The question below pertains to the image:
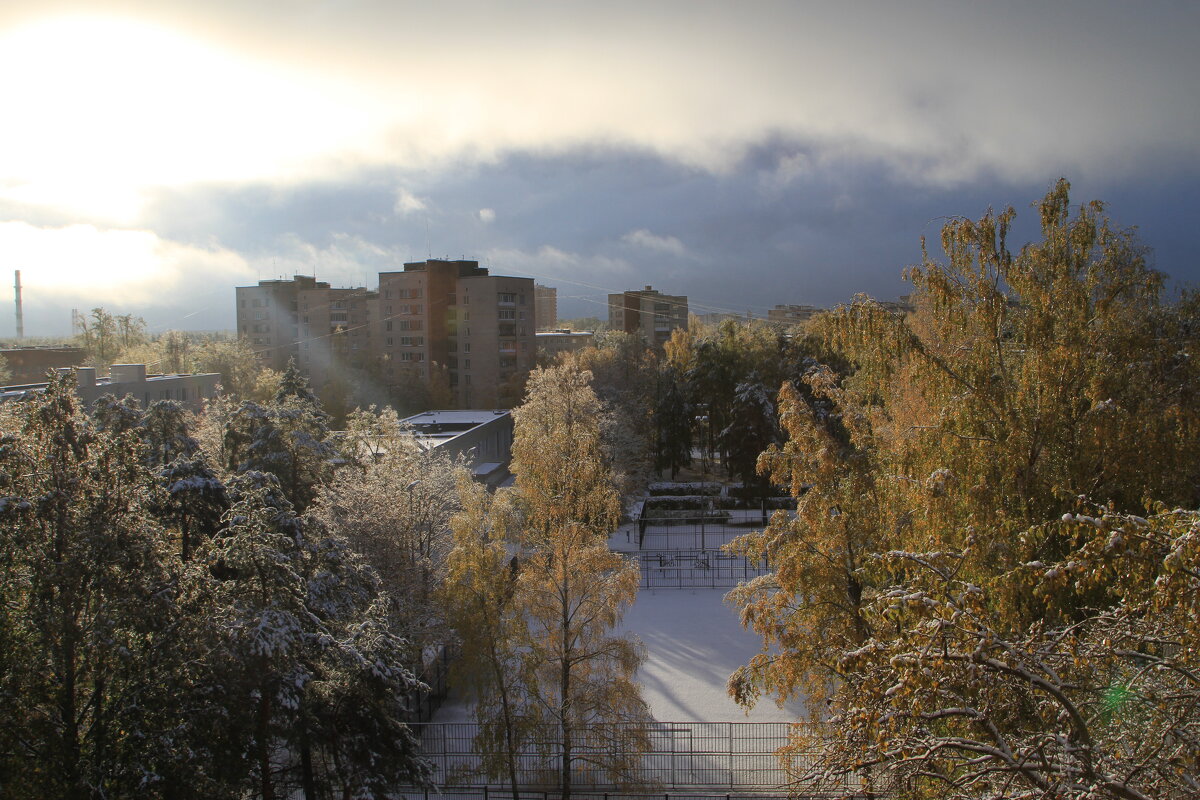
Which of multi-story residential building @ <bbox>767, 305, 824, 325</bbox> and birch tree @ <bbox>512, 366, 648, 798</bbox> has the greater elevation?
multi-story residential building @ <bbox>767, 305, 824, 325</bbox>

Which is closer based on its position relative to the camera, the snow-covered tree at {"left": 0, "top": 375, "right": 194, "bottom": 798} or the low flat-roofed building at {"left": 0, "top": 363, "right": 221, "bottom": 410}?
the snow-covered tree at {"left": 0, "top": 375, "right": 194, "bottom": 798}

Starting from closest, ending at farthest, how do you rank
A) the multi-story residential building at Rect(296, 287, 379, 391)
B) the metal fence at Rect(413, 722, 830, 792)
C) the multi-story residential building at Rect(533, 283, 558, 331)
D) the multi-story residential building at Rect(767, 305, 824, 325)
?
the metal fence at Rect(413, 722, 830, 792) < the multi-story residential building at Rect(296, 287, 379, 391) < the multi-story residential building at Rect(767, 305, 824, 325) < the multi-story residential building at Rect(533, 283, 558, 331)

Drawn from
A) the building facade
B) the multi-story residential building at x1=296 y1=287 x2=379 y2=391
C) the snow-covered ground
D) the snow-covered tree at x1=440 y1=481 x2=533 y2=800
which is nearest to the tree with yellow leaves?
the snow-covered tree at x1=440 y1=481 x2=533 y2=800

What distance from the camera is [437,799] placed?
1305 cm

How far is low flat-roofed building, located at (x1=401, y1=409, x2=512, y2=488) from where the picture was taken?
3177 centimetres

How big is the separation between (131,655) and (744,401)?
95.2 feet

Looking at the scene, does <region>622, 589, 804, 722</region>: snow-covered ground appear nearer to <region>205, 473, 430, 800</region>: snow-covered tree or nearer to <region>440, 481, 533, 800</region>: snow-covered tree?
<region>440, 481, 533, 800</region>: snow-covered tree

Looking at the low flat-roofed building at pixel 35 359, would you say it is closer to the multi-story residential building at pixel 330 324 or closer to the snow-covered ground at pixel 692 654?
the multi-story residential building at pixel 330 324

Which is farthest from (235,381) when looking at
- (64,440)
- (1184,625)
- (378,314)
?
(1184,625)

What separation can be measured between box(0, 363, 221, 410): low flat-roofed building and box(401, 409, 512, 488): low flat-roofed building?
9.66 meters

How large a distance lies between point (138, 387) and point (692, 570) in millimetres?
22426

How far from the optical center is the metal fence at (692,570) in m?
24.8

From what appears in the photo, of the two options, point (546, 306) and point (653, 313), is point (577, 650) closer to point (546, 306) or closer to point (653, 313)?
point (653, 313)

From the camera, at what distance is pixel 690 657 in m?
18.6
